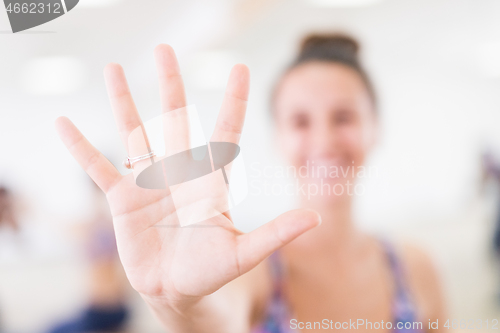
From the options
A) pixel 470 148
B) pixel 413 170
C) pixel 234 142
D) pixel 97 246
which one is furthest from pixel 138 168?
pixel 470 148

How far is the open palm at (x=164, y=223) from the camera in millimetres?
564

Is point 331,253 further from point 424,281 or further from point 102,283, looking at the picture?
point 102,283

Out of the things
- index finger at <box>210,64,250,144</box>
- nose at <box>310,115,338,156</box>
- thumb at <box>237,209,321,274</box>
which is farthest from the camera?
nose at <box>310,115,338,156</box>

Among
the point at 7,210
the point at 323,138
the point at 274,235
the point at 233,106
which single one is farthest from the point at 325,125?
the point at 7,210

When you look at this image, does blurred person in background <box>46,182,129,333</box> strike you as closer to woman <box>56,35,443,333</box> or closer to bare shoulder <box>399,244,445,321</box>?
woman <box>56,35,443,333</box>

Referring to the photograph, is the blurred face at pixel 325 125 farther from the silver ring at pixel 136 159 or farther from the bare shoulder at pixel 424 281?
the silver ring at pixel 136 159

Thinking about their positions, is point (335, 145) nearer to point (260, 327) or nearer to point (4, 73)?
point (260, 327)

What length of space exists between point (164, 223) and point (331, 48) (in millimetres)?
564

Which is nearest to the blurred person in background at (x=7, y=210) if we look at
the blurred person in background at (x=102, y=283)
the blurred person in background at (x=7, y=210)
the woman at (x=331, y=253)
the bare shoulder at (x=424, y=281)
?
the blurred person in background at (x=7, y=210)

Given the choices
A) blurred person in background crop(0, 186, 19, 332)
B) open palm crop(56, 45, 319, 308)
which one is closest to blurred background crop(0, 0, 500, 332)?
blurred person in background crop(0, 186, 19, 332)

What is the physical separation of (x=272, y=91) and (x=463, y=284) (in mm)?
665

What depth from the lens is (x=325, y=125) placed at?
807 mm

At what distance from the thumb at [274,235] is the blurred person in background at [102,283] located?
0.45 metres

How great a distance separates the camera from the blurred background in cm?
82
